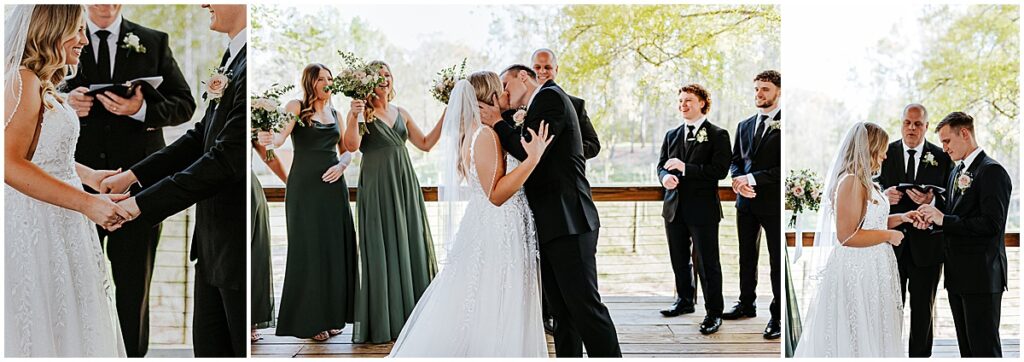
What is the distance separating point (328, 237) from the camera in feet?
13.0

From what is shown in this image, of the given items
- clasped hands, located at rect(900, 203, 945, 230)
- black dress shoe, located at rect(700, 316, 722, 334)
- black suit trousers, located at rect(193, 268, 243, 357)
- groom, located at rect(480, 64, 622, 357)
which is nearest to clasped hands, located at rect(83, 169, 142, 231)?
black suit trousers, located at rect(193, 268, 243, 357)

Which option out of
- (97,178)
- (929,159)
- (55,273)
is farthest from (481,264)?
(929,159)

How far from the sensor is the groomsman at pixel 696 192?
3854mm

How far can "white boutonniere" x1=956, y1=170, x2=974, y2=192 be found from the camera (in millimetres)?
3721

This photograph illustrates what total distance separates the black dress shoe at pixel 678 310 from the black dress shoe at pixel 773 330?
353 mm

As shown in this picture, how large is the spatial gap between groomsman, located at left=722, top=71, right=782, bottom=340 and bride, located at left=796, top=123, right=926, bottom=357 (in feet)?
→ 0.61

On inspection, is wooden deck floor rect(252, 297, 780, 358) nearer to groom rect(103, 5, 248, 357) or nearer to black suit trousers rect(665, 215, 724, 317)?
black suit trousers rect(665, 215, 724, 317)

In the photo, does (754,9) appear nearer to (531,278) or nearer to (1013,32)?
(1013,32)

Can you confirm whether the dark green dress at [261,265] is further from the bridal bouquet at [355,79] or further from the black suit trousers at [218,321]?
the bridal bouquet at [355,79]

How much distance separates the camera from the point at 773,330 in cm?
389

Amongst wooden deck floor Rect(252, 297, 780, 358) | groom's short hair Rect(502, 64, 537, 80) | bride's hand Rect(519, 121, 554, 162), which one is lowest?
wooden deck floor Rect(252, 297, 780, 358)

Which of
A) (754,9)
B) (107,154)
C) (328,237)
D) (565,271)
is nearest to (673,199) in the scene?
(565,271)

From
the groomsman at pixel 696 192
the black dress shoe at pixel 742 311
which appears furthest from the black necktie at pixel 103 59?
the black dress shoe at pixel 742 311

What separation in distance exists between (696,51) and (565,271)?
1179 millimetres
